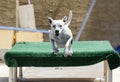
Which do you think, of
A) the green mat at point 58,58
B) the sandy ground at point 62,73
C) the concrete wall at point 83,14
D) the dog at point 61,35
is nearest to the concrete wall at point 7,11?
the concrete wall at point 83,14

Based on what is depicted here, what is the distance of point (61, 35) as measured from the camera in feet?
13.7

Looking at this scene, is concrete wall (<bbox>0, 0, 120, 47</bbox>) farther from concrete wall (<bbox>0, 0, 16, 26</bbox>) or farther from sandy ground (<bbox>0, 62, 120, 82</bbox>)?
sandy ground (<bbox>0, 62, 120, 82</bbox>)

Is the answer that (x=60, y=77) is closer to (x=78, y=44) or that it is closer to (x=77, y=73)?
(x=77, y=73)

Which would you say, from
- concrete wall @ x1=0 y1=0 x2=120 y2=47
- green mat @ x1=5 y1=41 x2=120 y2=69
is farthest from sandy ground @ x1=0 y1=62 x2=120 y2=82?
concrete wall @ x1=0 y1=0 x2=120 y2=47

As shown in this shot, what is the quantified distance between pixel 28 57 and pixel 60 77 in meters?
1.58

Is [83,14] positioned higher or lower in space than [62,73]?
higher

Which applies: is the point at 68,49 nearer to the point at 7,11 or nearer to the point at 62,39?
the point at 62,39

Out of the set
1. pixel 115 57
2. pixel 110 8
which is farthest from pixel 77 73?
pixel 110 8

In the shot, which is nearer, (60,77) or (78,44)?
(78,44)

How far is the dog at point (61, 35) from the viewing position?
4070 millimetres

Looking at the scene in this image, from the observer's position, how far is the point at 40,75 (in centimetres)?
595

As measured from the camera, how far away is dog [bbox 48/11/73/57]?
407cm

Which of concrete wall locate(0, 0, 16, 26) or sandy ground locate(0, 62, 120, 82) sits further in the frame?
concrete wall locate(0, 0, 16, 26)

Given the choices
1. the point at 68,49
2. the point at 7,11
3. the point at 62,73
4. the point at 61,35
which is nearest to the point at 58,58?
the point at 68,49
